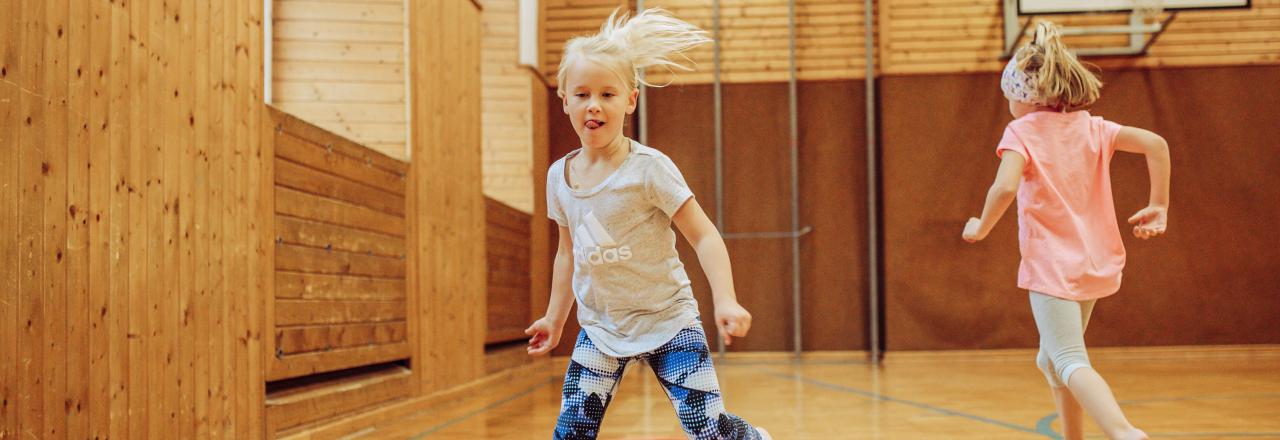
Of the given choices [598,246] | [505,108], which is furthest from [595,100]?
[505,108]

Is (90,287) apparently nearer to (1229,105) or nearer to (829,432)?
(829,432)

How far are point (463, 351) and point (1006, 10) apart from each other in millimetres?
5207

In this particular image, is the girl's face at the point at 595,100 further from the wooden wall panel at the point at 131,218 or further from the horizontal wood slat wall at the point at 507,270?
the horizontal wood slat wall at the point at 507,270

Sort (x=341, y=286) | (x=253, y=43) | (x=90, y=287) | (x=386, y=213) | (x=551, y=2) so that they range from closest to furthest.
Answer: (x=90, y=287)
(x=253, y=43)
(x=341, y=286)
(x=386, y=213)
(x=551, y=2)

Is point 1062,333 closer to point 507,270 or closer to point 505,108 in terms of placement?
point 507,270

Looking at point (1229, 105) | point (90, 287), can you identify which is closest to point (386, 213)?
point (90, 287)

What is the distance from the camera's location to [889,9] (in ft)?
29.3

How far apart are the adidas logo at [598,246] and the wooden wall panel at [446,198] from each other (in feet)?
10.4

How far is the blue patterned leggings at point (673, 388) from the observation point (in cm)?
215

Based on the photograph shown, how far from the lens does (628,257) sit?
2.22 m

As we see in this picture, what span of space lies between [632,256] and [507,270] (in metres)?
5.32

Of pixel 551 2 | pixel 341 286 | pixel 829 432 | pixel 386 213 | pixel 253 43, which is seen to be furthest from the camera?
pixel 551 2

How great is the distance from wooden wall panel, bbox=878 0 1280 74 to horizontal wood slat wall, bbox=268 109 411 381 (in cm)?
512

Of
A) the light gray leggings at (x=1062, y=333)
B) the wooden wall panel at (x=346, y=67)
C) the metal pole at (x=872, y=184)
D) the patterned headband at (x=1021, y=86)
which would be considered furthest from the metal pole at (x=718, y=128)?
the light gray leggings at (x=1062, y=333)
